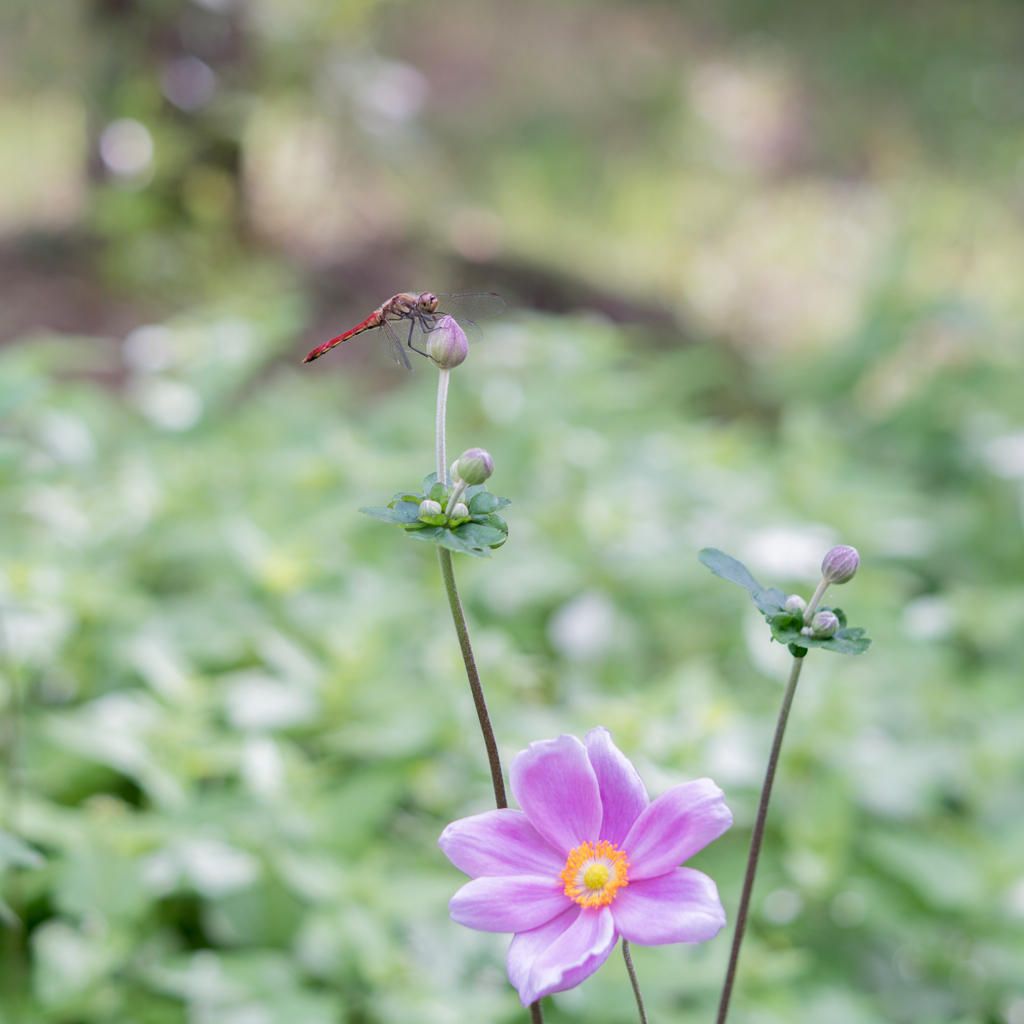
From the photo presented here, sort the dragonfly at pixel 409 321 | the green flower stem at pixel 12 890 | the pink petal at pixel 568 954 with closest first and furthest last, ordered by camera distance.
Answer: the pink petal at pixel 568 954, the dragonfly at pixel 409 321, the green flower stem at pixel 12 890

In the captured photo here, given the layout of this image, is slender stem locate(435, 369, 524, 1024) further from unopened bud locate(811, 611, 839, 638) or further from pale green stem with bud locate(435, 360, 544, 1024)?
unopened bud locate(811, 611, 839, 638)

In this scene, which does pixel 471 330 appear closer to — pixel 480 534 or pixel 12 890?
pixel 480 534

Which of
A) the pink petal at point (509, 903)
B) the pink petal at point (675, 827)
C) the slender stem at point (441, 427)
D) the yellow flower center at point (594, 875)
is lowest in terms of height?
the pink petal at point (509, 903)

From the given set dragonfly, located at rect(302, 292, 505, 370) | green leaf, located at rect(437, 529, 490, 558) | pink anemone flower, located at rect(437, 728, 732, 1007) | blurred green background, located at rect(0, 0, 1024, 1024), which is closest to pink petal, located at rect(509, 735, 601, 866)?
pink anemone flower, located at rect(437, 728, 732, 1007)

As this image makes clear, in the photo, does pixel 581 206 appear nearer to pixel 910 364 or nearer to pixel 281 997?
pixel 910 364

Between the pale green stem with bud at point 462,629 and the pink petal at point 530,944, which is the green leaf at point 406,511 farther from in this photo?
the pink petal at point 530,944

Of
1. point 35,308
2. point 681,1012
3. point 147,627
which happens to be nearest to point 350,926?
point 681,1012

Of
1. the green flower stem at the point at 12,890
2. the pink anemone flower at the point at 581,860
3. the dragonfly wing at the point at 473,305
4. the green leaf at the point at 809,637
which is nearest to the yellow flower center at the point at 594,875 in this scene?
the pink anemone flower at the point at 581,860

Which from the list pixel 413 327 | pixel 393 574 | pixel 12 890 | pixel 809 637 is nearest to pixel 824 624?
pixel 809 637
